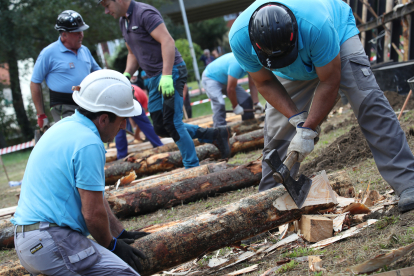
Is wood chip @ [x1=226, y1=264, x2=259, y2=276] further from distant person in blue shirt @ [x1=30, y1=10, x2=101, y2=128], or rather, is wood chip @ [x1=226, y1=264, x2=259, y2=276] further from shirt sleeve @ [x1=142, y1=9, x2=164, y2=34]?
distant person in blue shirt @ [x1=30, y1=10, x2=101, y2=128]

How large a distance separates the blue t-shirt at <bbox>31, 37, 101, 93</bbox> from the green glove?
142 centimetres

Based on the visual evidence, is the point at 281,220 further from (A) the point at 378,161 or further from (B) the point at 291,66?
(B) the point at 291,66

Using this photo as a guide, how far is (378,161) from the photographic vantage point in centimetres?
293

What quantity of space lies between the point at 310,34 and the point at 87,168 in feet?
5.63

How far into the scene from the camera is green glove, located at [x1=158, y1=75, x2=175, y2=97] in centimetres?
470

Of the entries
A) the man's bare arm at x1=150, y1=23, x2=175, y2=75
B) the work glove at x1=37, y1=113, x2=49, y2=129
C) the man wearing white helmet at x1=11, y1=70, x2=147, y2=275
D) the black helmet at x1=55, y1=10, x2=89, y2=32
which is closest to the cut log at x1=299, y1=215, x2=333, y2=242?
the man wearing white helmet at x1=11, y1=70, x2=147, y2=275

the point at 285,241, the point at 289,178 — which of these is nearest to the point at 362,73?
the point at 289,178

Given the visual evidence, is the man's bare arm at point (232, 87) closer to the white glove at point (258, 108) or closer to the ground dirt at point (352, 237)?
the white glove at point (258, 108)

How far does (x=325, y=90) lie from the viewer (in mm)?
2770

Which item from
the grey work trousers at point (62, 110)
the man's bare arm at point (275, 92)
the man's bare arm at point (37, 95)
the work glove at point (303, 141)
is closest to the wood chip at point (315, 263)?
the work glove at point (303, 141)

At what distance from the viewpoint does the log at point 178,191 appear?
4.30 meters

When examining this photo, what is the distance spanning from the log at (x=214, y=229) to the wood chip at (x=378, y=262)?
2.65ft

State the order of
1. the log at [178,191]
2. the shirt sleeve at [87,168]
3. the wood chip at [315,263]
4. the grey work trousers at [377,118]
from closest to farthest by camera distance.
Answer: the shirt sleeve at [87,168], the wood chip at [315,263], the grey work trousers at [377,118], the log at [178,191]

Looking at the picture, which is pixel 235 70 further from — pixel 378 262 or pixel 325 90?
pixel 378 262
